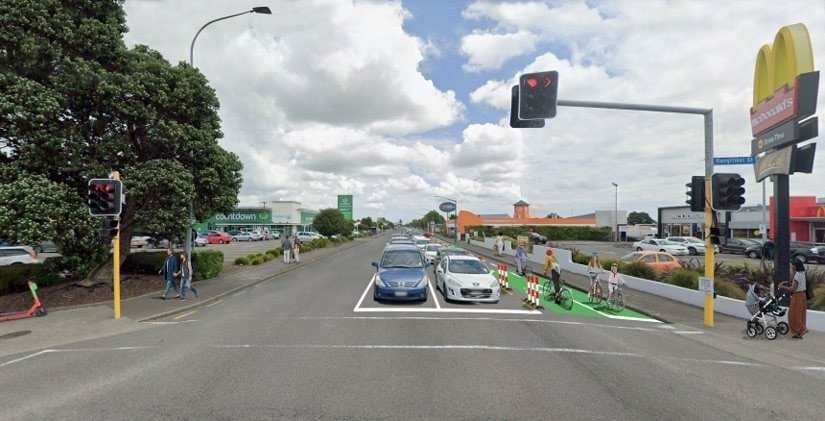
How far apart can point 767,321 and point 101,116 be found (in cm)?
1843

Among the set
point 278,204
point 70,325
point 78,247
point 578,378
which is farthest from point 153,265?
point 278,204

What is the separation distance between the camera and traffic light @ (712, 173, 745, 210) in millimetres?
10695

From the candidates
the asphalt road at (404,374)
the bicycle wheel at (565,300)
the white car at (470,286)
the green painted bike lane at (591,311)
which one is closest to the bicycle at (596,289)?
the green painted bike lane at (591,311)

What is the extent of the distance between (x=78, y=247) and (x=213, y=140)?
5.17 m

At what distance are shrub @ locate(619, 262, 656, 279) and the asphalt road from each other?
8.23 m

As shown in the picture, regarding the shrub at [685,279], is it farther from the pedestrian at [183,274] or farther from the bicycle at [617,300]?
the pedestrian at [183,274]

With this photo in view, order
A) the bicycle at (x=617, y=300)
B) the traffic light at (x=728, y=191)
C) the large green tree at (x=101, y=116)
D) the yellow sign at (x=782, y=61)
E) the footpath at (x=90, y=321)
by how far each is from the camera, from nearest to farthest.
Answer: the footpath at (x=90, y=321)
the traffic light at (x=728, y=191)
the yellow sign at (x=782, y=61)
the large green tree at (x=101, y=116)
the bicycle at (x=617, y=300)

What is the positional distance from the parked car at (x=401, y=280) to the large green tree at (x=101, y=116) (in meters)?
6.54

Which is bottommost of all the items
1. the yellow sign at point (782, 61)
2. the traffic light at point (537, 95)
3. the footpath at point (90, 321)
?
the footpath at point (90, 321)

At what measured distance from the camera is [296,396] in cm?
545

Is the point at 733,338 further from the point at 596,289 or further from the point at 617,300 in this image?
the point at 596,289

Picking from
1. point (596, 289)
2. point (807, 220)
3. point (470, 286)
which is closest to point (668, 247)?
point (807, 220)

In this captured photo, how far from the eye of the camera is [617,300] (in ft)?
43.9

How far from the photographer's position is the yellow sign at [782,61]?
36.0ft
